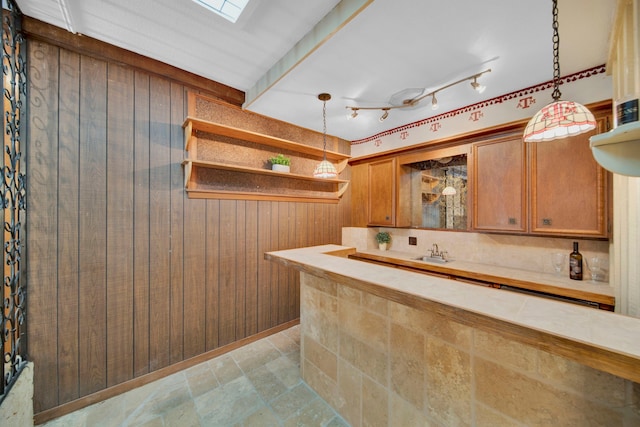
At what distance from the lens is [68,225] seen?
1743 millimetres

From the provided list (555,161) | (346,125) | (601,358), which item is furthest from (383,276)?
(346,125)

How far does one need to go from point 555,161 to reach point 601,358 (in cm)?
211

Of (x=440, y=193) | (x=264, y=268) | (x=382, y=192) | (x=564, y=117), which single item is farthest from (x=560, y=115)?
(x=264, y=268)

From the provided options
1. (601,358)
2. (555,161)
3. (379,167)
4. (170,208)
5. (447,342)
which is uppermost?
(379,167)

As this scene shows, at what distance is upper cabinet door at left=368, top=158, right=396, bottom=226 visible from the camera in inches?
131

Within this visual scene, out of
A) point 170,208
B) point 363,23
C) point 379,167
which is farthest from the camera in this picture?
point 379,167

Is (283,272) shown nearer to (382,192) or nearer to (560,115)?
(382,192)

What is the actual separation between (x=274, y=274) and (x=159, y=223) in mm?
1321

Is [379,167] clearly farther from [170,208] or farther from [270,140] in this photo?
[170,208]

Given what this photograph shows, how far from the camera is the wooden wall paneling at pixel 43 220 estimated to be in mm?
1629

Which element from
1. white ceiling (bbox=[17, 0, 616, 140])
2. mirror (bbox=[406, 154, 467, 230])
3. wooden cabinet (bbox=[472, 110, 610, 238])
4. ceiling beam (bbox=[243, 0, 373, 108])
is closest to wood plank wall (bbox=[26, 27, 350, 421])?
white ceiling (bbox=[17, 0, 616, 140])

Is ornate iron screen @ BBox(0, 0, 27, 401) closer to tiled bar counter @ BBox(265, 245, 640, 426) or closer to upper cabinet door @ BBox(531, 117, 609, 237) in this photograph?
tiled bar counter @ BBox(265, 245, 640, 426)

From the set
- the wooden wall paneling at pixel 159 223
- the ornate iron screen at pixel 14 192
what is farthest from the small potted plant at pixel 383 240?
the ornate iron screen at pixel 14 192

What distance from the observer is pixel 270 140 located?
2764 mm
